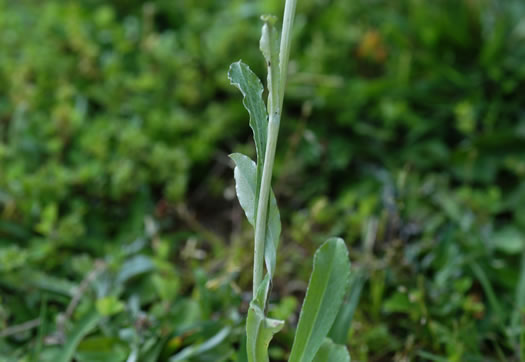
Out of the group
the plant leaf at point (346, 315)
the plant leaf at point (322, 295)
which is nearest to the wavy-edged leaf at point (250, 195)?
the plant leaf at point (322, 295)

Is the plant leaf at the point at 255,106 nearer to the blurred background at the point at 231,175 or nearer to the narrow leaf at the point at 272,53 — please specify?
the narrow leaf at the point at 272,53

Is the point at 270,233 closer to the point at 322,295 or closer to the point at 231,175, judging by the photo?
the point at 322,295

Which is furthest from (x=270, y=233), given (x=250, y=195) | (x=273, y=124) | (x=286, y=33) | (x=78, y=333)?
(x=78, y=333)

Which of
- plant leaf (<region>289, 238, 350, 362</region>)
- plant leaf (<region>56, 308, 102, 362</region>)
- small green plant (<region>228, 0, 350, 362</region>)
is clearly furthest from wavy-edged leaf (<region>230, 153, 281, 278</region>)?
plant leaf (<region>56, 308, 102, 362</region>)

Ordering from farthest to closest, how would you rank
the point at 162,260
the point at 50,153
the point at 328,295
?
the point at 50,153
the point at 162,260
the point at 328,295

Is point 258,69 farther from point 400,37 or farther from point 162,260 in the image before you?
point 162,260

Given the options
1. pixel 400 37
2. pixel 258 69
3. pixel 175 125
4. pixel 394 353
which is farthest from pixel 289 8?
pixel 400 37
